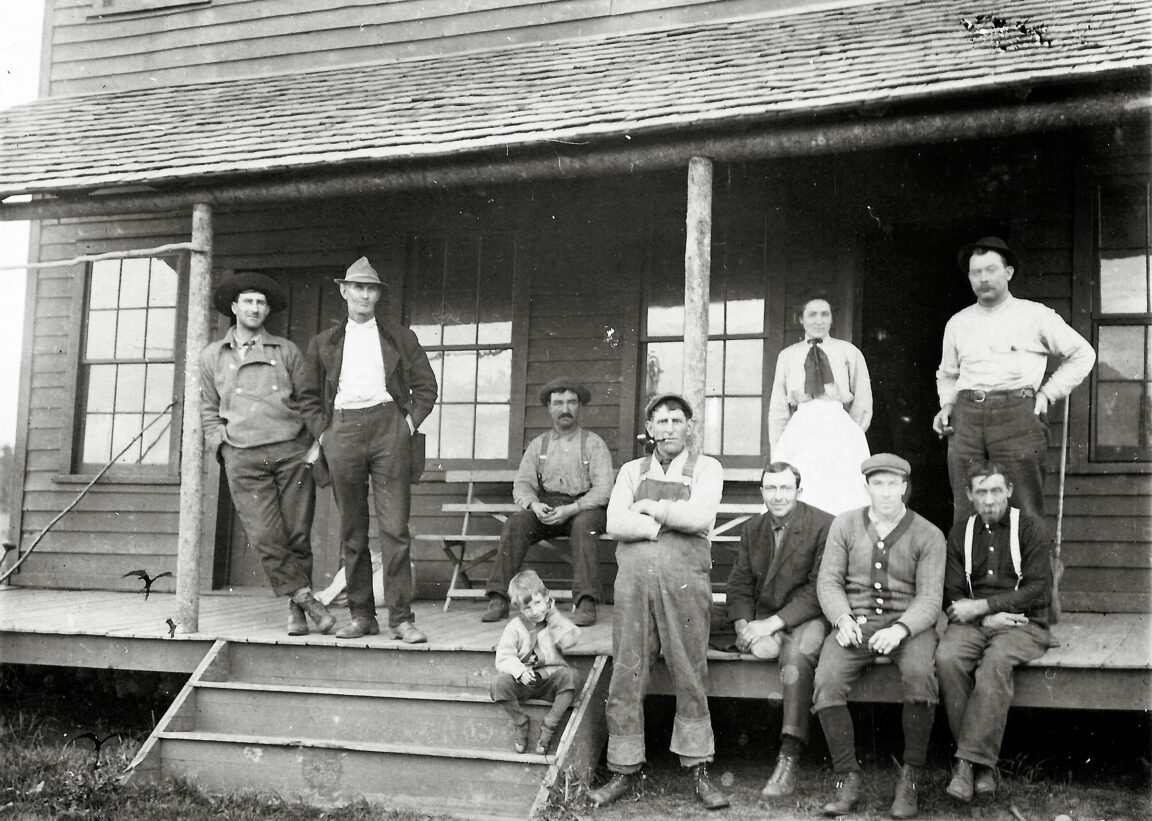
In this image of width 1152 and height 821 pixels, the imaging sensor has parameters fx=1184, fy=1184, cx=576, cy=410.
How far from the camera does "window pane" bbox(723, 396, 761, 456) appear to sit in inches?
314

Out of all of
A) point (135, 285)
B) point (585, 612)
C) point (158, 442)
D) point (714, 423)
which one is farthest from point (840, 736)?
point (135, 285)

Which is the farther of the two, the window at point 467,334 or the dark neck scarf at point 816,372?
the window at point 467,334

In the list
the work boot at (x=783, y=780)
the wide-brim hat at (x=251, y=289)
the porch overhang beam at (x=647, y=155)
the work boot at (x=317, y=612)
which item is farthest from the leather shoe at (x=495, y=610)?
the porch overhang beam at (x=647, y=155)

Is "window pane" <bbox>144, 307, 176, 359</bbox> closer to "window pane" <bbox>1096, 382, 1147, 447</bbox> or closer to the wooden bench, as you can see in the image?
the wooden bench

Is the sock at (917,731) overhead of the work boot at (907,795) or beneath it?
overhead

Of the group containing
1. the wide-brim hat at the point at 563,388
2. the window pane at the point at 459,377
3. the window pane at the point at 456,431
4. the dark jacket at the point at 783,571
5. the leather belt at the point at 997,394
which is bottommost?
the dark jacket at the point at 783,571

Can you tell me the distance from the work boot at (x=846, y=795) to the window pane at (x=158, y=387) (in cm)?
634

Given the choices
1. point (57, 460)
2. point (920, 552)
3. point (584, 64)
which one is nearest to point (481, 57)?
point (584, 64)

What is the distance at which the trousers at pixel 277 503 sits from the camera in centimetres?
662

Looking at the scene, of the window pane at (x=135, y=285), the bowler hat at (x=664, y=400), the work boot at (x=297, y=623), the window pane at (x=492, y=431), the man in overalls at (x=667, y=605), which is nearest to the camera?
the man in overalls at (x=667, y=605)

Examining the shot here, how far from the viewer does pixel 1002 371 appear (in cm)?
612

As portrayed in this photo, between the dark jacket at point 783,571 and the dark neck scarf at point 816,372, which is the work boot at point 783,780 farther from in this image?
the dark neck scarf at point 816,372

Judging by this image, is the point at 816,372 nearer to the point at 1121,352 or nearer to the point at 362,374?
the point at 1121,352

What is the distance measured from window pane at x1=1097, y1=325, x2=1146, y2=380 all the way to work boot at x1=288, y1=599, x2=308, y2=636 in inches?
196
